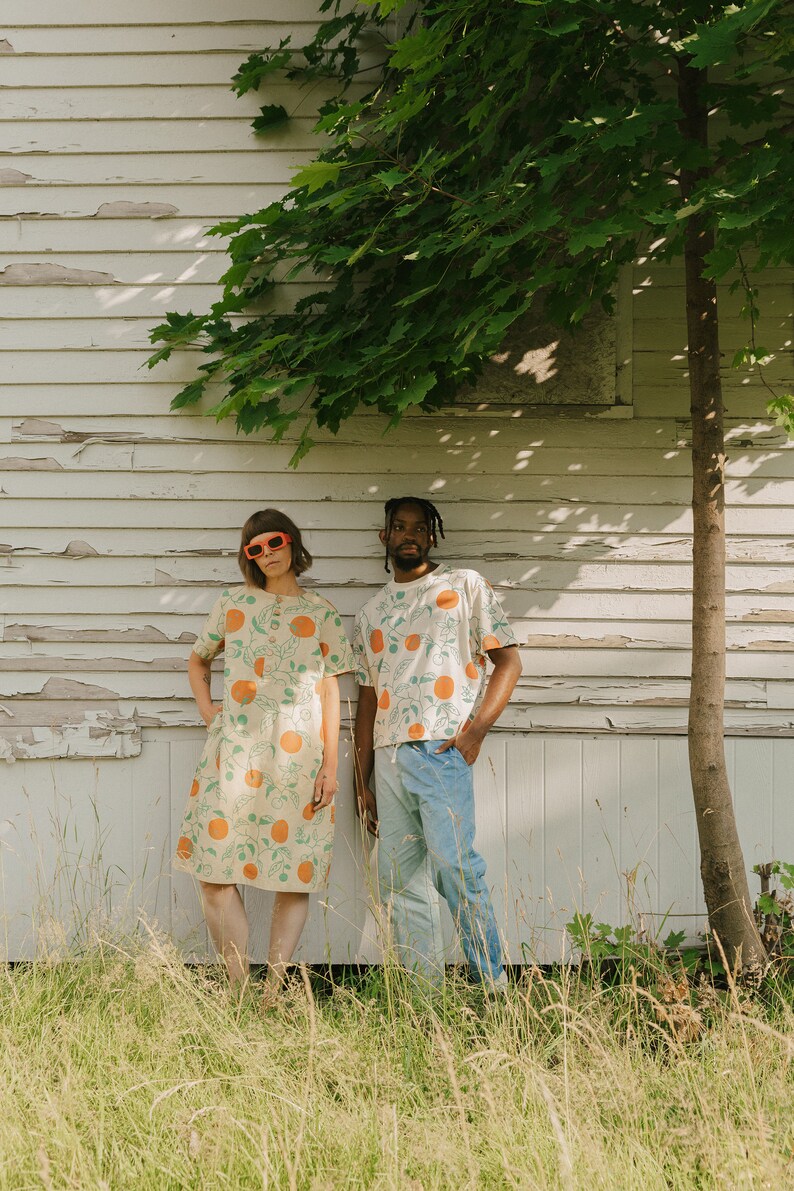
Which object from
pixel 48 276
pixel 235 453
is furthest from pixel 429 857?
pixel 48 276

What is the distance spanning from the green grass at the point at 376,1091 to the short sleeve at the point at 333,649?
120 cm

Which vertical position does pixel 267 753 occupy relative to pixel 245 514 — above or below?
below

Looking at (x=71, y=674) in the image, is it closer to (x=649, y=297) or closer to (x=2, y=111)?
(x=2, y=111)

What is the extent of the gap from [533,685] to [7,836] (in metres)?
2.51

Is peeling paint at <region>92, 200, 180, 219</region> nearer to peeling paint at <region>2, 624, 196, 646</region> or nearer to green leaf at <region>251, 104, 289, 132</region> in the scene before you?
green leaf at <region>251, 104, 289, 132</region>

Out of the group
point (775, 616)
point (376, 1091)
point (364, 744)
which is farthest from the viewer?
point (775, 616)

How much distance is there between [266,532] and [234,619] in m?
0.39

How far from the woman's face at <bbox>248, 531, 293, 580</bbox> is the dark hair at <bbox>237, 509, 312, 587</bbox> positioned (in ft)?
0.08

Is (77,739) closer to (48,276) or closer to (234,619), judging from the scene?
(234,619)

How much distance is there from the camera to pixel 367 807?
386cm

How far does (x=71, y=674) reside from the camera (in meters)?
4.23

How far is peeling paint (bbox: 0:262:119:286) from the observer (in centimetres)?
418

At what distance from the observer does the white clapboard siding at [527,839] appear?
407 cm

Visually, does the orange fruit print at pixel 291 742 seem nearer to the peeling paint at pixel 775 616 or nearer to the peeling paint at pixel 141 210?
the peeling paint at pixel 775 616
